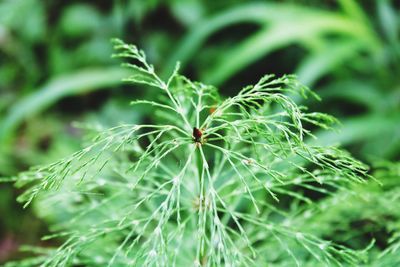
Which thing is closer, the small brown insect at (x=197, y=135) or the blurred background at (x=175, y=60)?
the small brown insect at (x=197, y=135)

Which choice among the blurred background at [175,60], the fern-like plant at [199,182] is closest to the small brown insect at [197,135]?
the fern-like plant at [199,182]

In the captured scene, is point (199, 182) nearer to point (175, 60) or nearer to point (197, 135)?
point (197, 135)

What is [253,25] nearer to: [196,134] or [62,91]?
[62,91]

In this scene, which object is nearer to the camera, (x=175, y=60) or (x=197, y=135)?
(x=197, y=135)

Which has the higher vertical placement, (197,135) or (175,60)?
(175,60)

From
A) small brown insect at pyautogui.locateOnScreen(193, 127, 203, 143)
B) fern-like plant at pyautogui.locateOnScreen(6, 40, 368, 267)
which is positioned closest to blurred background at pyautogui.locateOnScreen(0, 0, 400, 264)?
fern-like plant at pyautogui.locateOnScreen(6, 40, 368, 267)

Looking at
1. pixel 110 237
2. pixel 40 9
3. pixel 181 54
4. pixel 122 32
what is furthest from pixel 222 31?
pixel 110 237

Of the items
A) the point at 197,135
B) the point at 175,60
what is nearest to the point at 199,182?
the point at 197,135

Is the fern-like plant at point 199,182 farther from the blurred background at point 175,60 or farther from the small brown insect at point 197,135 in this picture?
the blurred background at point 175,60
